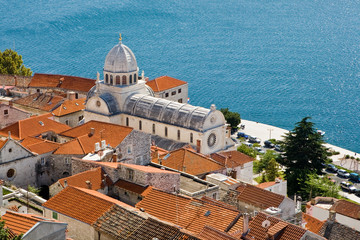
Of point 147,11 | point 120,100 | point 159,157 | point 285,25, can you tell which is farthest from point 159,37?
point 159,157

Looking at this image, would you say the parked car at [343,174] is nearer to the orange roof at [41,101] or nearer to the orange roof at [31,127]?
the orange roof at [41,101]

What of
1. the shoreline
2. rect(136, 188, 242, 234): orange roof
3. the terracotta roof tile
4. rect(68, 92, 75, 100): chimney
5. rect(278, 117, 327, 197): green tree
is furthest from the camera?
the shoreline

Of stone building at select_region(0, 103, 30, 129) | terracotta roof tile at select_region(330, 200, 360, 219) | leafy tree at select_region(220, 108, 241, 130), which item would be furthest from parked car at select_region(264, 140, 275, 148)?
terracotta roof tile at select_region(330, 200, 360, 219)

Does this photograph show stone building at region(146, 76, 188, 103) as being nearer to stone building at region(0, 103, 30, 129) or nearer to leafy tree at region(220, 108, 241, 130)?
leafy tree at region(220, 108, 241, 130)

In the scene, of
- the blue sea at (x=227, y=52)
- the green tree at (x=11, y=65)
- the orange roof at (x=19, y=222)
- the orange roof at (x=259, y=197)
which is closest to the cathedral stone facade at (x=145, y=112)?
the orange roof at (x=259, y=197)

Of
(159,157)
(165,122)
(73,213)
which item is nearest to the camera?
(73,213)

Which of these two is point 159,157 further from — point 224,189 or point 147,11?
point 147,11
